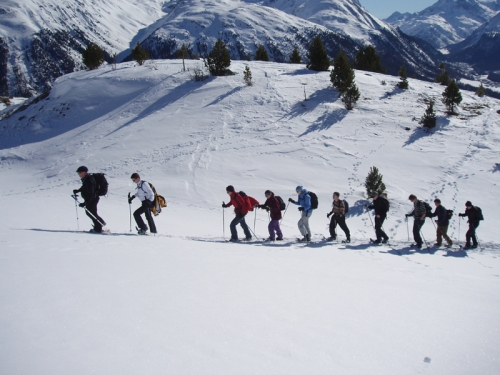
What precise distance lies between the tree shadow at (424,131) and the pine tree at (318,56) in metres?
15.2

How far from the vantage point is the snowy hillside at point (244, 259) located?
285cm

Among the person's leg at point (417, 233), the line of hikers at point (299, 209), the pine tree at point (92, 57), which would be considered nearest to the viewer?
the line of hikers at point (299, 209)

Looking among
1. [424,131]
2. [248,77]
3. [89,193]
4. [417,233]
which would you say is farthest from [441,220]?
[248,77]

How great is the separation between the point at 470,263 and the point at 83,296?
28.8ft

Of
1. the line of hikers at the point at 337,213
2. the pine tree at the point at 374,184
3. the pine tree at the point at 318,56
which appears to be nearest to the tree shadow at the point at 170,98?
the pine tree at the point at 318,56

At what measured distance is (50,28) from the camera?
17212cm

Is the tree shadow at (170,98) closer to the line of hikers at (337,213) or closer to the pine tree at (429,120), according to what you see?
the line of hikers at (337,213)

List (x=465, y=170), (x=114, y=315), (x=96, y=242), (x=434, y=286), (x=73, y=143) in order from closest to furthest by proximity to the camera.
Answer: (x=114, y=315)
(x=434, y=286)
(x=96, y=242)
(x=465, y=170)
(x=73, y=143)

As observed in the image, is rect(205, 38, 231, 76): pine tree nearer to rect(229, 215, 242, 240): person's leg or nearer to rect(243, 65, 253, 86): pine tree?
rect(243, 65, 253, 86): pine tree

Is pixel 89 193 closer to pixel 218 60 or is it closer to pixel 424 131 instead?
pixel 424 131

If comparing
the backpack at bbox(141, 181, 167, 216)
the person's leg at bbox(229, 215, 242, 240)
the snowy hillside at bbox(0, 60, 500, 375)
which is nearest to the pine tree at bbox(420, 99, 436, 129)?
the snowy hillside at bbox(0, 60, 500, 375)

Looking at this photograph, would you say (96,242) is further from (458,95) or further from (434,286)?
(458,95)

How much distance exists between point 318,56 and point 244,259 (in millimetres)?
35076

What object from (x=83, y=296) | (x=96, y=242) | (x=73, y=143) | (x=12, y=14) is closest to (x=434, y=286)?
(x=83, y=296)
